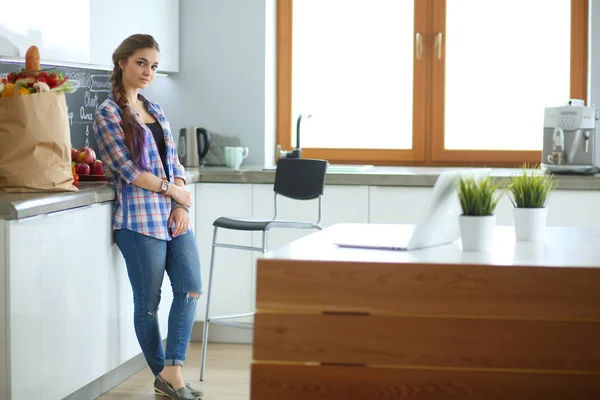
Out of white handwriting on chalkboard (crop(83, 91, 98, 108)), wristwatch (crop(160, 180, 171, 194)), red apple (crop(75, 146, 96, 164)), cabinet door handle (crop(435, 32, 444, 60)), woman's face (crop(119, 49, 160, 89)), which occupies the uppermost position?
cabinet door handle (crop(435, 32, 444, 60))

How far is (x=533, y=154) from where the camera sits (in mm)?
5215

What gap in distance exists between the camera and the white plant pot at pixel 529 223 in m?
2.84

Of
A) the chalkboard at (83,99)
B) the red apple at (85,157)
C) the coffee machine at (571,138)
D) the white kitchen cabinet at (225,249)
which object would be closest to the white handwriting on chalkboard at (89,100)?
the chalkboard at (83,99)

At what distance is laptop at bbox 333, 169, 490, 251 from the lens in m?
2.48

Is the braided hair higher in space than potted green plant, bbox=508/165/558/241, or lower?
higher

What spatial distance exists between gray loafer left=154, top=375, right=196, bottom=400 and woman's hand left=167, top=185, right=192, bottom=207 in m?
0.71

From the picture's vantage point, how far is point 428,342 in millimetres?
2320

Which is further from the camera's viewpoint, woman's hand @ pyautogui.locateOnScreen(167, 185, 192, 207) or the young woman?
woman's hand @ pyautogui.locateOnScreen(167, 185, 192, 207)

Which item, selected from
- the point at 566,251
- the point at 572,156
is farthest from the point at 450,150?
the point at 566,251

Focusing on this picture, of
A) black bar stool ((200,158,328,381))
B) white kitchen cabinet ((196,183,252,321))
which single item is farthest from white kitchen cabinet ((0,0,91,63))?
white kitchen cabinet ((196,183,252,321))

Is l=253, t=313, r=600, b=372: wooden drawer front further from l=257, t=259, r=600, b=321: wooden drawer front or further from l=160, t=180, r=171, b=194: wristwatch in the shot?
l=160, t=180, r=171, b=194: wristwatch

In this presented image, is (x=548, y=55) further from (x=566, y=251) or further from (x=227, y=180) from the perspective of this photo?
(x=566, y=251)

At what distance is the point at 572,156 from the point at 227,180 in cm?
165

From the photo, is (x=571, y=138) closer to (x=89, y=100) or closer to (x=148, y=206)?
(x=148, y=206)
